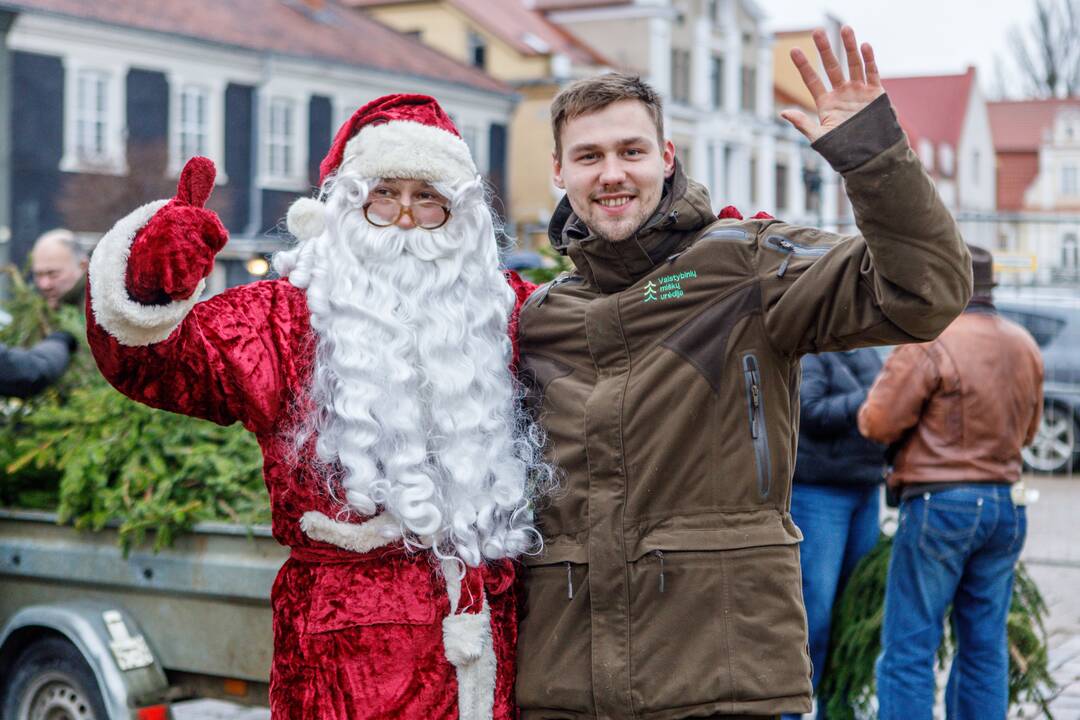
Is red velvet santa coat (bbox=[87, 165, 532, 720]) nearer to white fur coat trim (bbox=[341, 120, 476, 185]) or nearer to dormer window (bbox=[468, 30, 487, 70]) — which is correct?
white fur coat trim (bbox=[341, 120, 476, 185])

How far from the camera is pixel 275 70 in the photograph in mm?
28453

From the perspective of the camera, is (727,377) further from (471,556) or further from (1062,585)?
(1062,585)

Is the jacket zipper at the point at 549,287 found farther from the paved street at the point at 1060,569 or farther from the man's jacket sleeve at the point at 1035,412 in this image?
the paved street at the point at 1060,569

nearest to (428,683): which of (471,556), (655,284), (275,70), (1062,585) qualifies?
(471,556)

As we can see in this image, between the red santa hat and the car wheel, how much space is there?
844 centimetres

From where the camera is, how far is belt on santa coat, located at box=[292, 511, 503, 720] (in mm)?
3205

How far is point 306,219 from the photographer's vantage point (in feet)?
11.6

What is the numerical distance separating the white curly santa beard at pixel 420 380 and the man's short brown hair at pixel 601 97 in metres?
0.30

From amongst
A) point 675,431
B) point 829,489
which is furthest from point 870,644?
point 675,431

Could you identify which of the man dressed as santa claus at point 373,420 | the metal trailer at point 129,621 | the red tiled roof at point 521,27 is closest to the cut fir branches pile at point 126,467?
the metal trailer at point 129,621

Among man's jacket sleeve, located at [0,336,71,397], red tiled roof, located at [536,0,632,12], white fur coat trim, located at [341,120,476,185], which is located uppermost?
red tiled roof, located at [536,0,632,12]

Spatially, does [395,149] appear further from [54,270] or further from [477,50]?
[477,50]

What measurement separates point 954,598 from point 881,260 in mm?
2796

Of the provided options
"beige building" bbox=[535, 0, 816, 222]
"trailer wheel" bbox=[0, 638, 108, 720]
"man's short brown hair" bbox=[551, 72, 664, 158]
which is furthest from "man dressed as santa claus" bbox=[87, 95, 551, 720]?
"beige building" bbox=[535, 0, 816, 222]
